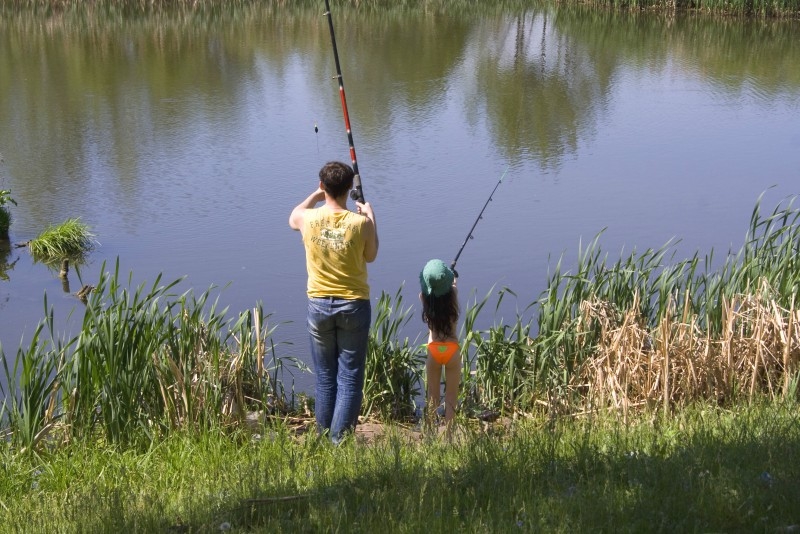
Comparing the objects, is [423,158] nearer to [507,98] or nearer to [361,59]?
[507,98]

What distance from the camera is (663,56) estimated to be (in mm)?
20562

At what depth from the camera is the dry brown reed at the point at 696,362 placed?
207 inches

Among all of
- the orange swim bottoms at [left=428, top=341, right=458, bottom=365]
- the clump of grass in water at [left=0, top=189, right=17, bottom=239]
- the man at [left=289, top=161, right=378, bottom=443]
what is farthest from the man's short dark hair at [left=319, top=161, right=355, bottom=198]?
the clump of grass in water at [left=0, top=189, right=17, bottom=239]

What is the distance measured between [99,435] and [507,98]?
1252cm

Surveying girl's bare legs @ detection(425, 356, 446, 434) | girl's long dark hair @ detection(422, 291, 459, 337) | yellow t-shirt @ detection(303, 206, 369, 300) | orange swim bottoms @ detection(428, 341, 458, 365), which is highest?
yellow t-shirt @ detection(303, 206, 369, 300)

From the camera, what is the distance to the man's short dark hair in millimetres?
4492

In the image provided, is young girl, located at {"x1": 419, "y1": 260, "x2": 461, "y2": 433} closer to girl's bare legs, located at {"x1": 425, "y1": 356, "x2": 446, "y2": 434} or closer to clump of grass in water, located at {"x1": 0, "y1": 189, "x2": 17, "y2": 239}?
girl's bare legs, located at {"x1": 425, "y1": 356, "x2": 446, "y2": 434}

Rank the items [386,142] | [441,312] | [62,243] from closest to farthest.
Answer: [441,312] → [62,243] → [386,142]

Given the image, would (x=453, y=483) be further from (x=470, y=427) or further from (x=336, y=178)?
(x=336, y=178)

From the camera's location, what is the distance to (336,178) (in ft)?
14.8

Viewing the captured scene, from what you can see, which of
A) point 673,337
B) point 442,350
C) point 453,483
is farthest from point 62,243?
point 453,483

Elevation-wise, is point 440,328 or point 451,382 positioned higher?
point 440,328

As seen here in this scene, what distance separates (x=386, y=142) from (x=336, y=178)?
360 inches

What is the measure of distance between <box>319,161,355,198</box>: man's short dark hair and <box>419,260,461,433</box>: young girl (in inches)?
22.4
